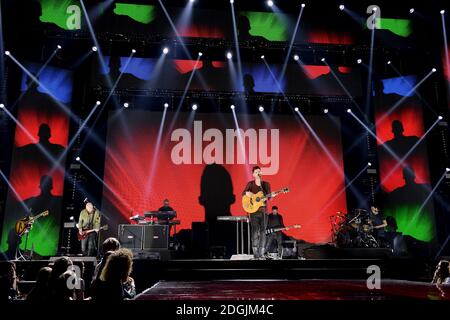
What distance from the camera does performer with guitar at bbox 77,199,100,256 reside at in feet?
26.2

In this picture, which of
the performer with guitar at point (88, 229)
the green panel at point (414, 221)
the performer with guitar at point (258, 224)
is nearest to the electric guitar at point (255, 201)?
the performer with guitar at point (258, 224)

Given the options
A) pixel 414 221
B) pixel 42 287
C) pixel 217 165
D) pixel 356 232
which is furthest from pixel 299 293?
pixel 414 221

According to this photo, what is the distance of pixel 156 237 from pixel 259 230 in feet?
6.85

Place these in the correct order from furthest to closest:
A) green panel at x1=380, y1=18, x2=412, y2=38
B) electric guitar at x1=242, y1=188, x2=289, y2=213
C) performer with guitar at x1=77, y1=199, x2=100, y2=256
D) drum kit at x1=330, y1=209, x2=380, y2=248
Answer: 1. green panel at x1=380, y1=18, x2=412, y2=38
2. drum kit at x1=330, y1=209, x2=380, y2=248
3. performer with guitar at x1=77, y1=199, x2=100, y2=256
4. electric guitar at x1=242, y1=188, x2=289, y2=213

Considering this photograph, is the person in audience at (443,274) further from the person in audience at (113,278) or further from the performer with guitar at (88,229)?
the performer with guitar at (88,229)

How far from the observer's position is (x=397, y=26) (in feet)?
30.4

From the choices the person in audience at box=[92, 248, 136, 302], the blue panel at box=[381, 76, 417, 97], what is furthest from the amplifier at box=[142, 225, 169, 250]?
the blue panel at box=[381, 76, 417, 97]

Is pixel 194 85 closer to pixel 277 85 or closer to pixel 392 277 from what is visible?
pixel 277 85

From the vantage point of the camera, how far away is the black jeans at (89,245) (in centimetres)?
801

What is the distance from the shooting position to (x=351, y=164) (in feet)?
32.6

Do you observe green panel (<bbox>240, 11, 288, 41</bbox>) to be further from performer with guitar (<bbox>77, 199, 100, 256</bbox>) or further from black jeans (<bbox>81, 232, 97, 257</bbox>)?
black jeans (<bbox>81, 232, 97, 257</bbox>)

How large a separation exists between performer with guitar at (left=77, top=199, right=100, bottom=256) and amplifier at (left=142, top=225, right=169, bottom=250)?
4.07 feet
